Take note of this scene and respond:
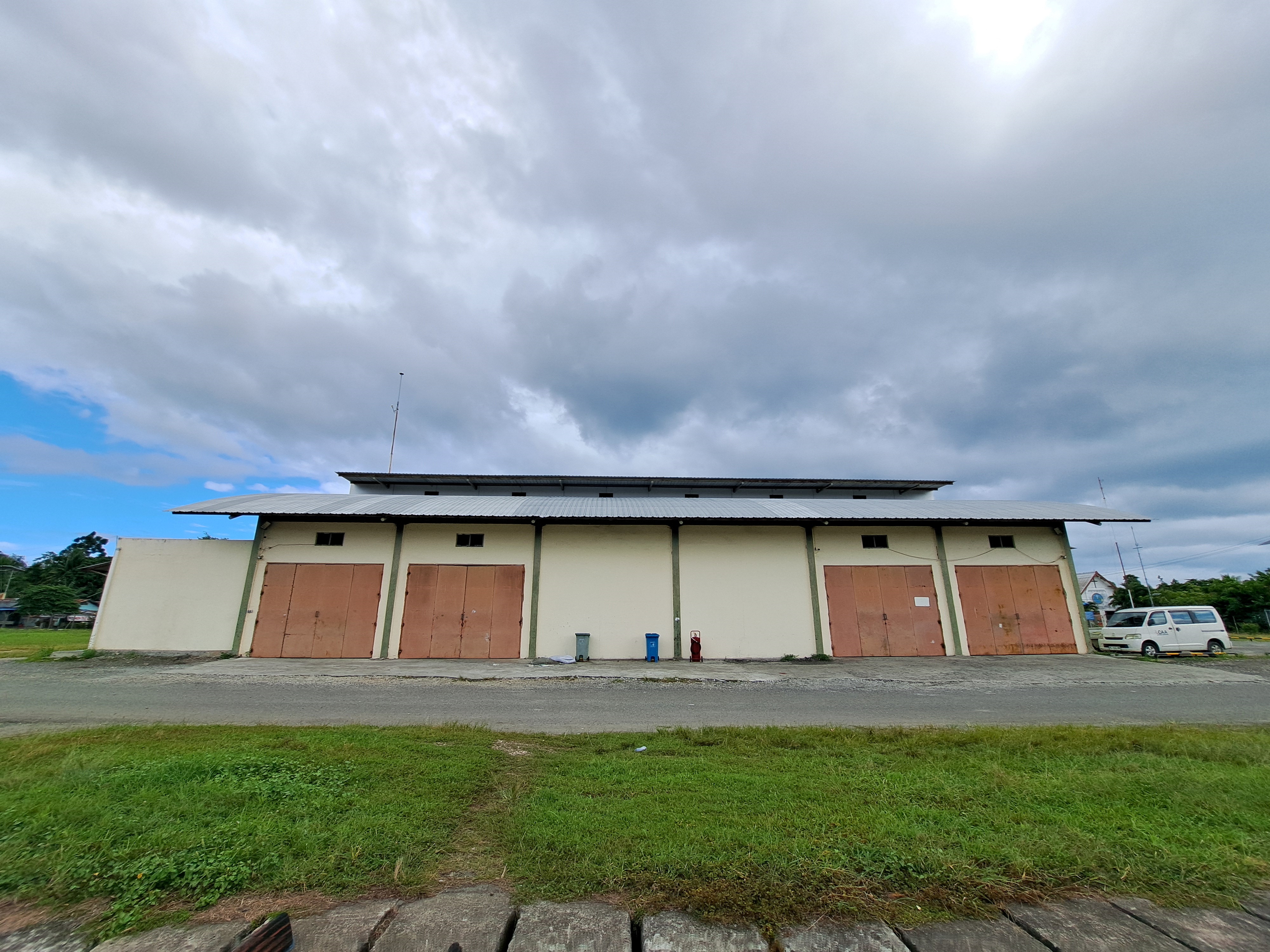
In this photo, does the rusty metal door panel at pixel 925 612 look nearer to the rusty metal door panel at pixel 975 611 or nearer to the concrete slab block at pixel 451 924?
the rusty metal door panel at pixel 975 611

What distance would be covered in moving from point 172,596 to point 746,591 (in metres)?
17.7

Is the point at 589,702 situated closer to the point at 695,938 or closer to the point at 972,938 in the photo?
the point at 695,938

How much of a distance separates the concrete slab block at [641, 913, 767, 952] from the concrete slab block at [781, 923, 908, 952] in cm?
13

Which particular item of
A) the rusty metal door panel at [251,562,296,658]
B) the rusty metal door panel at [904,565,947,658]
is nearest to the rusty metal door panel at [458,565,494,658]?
the rusty metal door panel at [251,562,296,658]

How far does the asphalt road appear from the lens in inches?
305

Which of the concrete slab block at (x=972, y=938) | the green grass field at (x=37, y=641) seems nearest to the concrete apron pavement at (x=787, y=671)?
the green grass field at (x=37, y=641)

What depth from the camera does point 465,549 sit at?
1802 centimetres

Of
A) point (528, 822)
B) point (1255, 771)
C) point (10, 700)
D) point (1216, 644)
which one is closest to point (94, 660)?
point (10, 700)

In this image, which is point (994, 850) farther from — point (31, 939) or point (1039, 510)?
point (1039, 510)

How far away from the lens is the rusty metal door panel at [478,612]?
17047 millimetres

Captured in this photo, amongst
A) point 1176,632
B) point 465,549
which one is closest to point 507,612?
point 465,549

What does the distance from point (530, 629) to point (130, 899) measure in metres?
15.0

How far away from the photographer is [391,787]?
4.11 m

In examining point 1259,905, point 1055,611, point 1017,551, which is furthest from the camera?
point 1017,551
